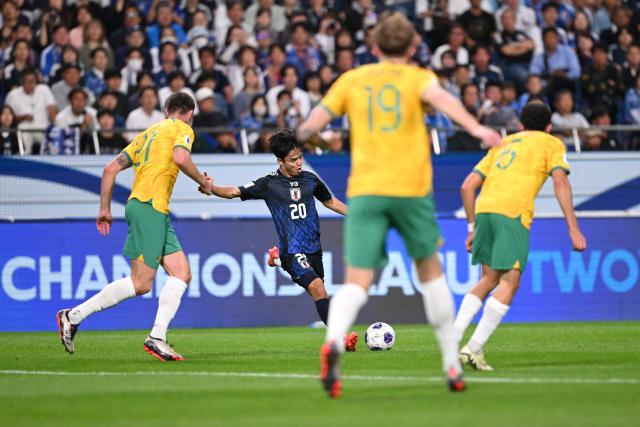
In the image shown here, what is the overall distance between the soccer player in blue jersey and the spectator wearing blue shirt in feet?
32.2

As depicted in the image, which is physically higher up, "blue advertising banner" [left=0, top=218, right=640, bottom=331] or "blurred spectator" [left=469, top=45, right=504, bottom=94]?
"blurred spectator" [left=469, top=45, right=504, bottom=94]

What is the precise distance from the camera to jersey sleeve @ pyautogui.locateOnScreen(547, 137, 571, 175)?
10.2 metres

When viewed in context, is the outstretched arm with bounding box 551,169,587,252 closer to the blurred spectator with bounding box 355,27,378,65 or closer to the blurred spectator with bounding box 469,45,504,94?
the blurred spectator with bounding box 469,45,504,94

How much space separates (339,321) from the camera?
7762 millimetres

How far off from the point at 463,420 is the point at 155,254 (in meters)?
5.40

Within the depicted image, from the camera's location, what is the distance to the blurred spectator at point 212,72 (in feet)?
68.4

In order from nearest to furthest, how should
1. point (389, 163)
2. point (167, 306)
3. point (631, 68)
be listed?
point (389, 163) → point (167, 306) → point (631, 68)

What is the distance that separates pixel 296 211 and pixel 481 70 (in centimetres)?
1007

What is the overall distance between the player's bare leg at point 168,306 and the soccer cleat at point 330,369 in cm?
388

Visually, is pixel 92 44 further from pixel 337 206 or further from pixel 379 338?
pixel 379 338

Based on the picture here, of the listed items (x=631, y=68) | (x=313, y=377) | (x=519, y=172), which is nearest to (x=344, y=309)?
(x=313, y=377)

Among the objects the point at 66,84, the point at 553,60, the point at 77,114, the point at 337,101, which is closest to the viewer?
the point at 337,101

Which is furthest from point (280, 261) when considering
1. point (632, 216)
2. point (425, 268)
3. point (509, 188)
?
point (632, 216)

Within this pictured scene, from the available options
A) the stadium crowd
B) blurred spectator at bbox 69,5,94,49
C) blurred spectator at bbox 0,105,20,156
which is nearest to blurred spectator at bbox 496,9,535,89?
the stadium crowd
